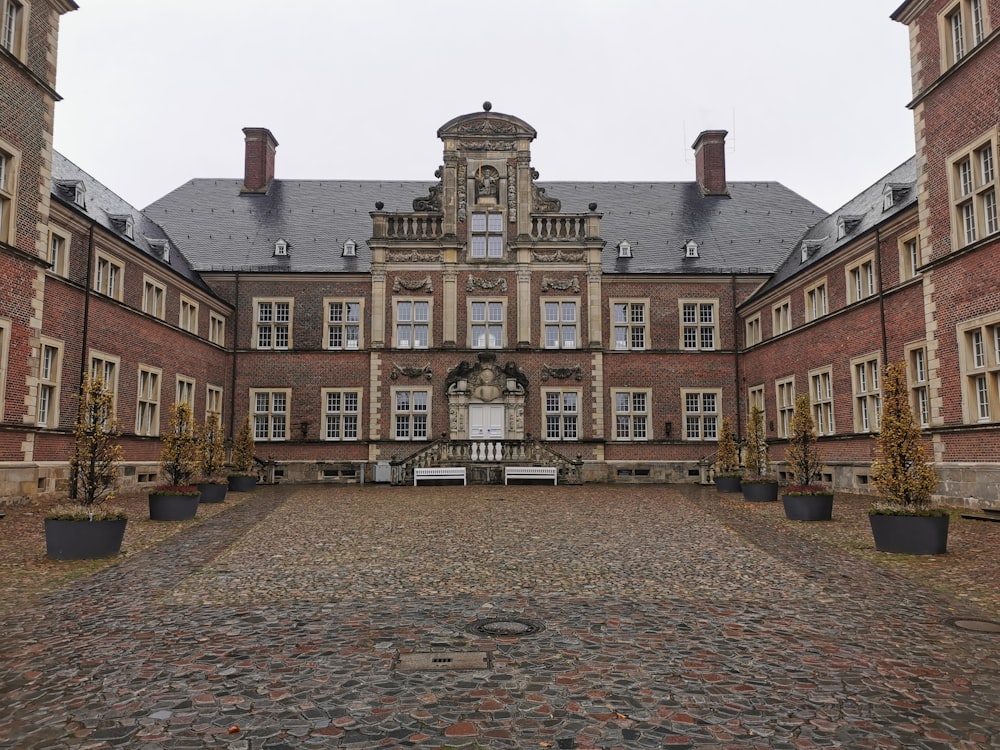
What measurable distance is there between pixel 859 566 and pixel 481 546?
5377 mm

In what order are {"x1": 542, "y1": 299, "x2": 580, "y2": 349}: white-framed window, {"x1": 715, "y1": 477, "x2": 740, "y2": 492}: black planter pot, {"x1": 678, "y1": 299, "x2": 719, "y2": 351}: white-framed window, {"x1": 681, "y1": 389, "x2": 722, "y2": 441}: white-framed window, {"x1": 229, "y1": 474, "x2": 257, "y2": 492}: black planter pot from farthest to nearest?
{"x1": 678, "y1": 299, "x2": 719, "y2": 351}: white-framed window < {"x1": 681, "y1": 389, "x2": 722, "y2": 441}: white-framed window < {"x1": 542, "y1": 299, "x2": 580, "y2": 349}: white-framed window < {"x1": 229, "y1": 474, "x2": 257, "y2": 492}: black planter pot < {"x1": 715, "y1": 477, "x2": 740, "y2": 492}: black planter pot

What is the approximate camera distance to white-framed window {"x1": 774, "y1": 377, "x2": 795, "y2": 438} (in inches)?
1065

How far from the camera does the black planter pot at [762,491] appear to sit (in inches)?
760

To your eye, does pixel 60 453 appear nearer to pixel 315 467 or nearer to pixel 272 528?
pixel 272 528

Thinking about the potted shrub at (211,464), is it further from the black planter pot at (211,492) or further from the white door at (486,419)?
the white door at (486,419)

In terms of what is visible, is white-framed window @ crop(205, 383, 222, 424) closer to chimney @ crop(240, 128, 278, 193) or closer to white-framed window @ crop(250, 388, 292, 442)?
white-framed window @ crop(250, 388, 292, 442)

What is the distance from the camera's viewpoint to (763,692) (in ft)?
15.9

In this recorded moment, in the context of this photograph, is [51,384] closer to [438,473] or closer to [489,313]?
[438,473]

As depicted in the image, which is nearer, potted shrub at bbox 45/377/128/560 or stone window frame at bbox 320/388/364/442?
potted shrub at bbox 45/377/128/560

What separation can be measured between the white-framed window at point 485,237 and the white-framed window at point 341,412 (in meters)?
7.77

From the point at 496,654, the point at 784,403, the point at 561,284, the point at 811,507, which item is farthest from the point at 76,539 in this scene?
the point at 784,403

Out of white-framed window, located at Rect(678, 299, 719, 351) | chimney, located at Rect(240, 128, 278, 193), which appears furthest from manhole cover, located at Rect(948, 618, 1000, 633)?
chimney, located at Rect(240, 128, 278, 193)

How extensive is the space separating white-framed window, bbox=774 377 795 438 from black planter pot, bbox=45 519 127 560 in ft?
76.6

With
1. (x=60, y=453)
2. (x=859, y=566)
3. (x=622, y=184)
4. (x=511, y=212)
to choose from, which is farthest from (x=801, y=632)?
(x=622, y=184)
